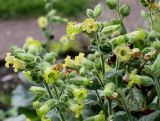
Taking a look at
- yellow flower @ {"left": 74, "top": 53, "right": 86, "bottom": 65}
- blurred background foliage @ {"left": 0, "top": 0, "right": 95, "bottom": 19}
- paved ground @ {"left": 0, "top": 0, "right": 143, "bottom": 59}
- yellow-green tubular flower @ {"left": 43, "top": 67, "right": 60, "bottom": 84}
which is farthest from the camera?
blurred background foliage @ {"left": 0, "top": 0, "right": 95, "bottom": 19}

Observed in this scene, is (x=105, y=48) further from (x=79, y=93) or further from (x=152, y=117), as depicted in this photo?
(x=152, y=117)

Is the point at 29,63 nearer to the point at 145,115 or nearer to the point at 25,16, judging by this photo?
the point at 145,115

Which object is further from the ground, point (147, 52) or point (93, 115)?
point (147, 52)

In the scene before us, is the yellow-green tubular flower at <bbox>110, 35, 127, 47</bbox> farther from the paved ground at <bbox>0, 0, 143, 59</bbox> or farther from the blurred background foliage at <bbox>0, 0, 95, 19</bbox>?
the blurred background foliage at <bbox>0, 0, 95, 19</bbox>

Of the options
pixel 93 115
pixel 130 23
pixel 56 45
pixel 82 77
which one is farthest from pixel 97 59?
pixel 56 45

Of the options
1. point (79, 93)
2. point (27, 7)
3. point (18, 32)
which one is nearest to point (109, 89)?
point (79, 93)

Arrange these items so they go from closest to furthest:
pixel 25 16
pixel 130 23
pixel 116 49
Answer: pixel 116 49
pixel 130 23
pixel 25 16

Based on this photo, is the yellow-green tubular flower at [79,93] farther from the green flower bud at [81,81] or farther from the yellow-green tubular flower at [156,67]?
the yellow-green tubular flower at [156,67]

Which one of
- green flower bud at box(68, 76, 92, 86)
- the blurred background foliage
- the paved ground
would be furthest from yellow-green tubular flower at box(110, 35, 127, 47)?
the blurred background foliage
